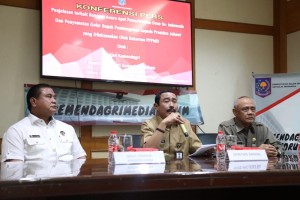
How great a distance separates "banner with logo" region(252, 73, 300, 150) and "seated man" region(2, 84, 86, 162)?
239 centimetres

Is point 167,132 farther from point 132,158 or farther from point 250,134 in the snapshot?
point 132,158

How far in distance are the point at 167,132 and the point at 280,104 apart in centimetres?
203

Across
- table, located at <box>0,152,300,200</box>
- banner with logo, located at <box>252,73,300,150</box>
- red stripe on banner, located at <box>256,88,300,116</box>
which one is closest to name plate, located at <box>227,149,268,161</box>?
table, located at <box>0,152,300,200</box>

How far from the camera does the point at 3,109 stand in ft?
11.5

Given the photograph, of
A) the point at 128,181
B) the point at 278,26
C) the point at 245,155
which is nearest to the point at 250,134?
the point at 245,155

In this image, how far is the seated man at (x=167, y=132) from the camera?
8.46ft

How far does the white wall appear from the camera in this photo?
3.56 meters

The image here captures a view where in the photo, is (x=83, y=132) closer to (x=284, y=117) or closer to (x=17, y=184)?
(x=284, y=117)

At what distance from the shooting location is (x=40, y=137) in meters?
2.57

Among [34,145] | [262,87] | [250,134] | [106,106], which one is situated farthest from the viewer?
[262,87]

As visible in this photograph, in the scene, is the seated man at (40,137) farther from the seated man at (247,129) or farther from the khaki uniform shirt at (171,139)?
the seated man at (247,129)

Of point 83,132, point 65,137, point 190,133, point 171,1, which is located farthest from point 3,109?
point 171,1

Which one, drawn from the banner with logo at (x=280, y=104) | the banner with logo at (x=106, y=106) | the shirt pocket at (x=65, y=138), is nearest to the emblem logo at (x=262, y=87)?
the banner with logo at (x=280, y=104)

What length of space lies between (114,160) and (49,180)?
1.57ft
